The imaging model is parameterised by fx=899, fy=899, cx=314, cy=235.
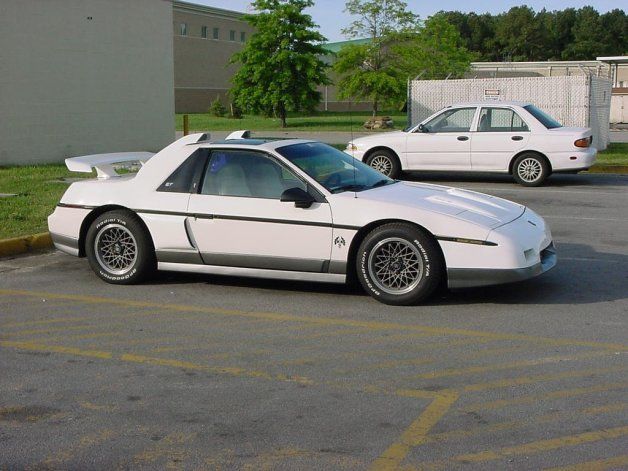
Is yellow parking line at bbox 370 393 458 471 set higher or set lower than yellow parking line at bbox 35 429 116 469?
higher

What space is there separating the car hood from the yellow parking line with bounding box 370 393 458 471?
2458mm

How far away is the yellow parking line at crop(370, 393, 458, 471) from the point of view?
13.9ft

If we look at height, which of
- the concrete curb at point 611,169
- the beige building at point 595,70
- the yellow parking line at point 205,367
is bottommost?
the yellow parking line at point 205,367

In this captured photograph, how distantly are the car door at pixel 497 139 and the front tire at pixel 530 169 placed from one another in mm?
180

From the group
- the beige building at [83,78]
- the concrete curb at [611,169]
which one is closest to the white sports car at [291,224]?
the concrete curb at [611,169]

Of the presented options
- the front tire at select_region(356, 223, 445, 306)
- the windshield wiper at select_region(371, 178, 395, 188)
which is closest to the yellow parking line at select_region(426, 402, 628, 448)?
the front tire at select_region(356, 223, 445, 306)

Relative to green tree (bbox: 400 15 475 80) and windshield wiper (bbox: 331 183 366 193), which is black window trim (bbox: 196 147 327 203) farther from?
green tree (bbox: 400 15 475 80)

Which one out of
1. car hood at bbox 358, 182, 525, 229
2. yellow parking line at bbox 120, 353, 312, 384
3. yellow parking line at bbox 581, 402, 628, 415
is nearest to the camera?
yellow parking line at bbox 581, 402, 628, 415

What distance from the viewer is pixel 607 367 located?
18.6ft

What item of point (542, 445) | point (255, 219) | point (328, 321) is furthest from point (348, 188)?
point (542, 445)

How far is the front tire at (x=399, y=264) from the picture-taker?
Answer: 7.20m

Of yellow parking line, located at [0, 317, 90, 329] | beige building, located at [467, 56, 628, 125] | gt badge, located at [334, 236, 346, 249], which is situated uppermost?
beige building, located at [467, 56, 628, 125]

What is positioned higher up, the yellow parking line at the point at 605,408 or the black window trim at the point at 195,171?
the black window trim at the point at 195,171

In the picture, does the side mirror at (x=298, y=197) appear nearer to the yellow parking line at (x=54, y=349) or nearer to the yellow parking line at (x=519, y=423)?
the yellow parking line at (x=54, y=349)
